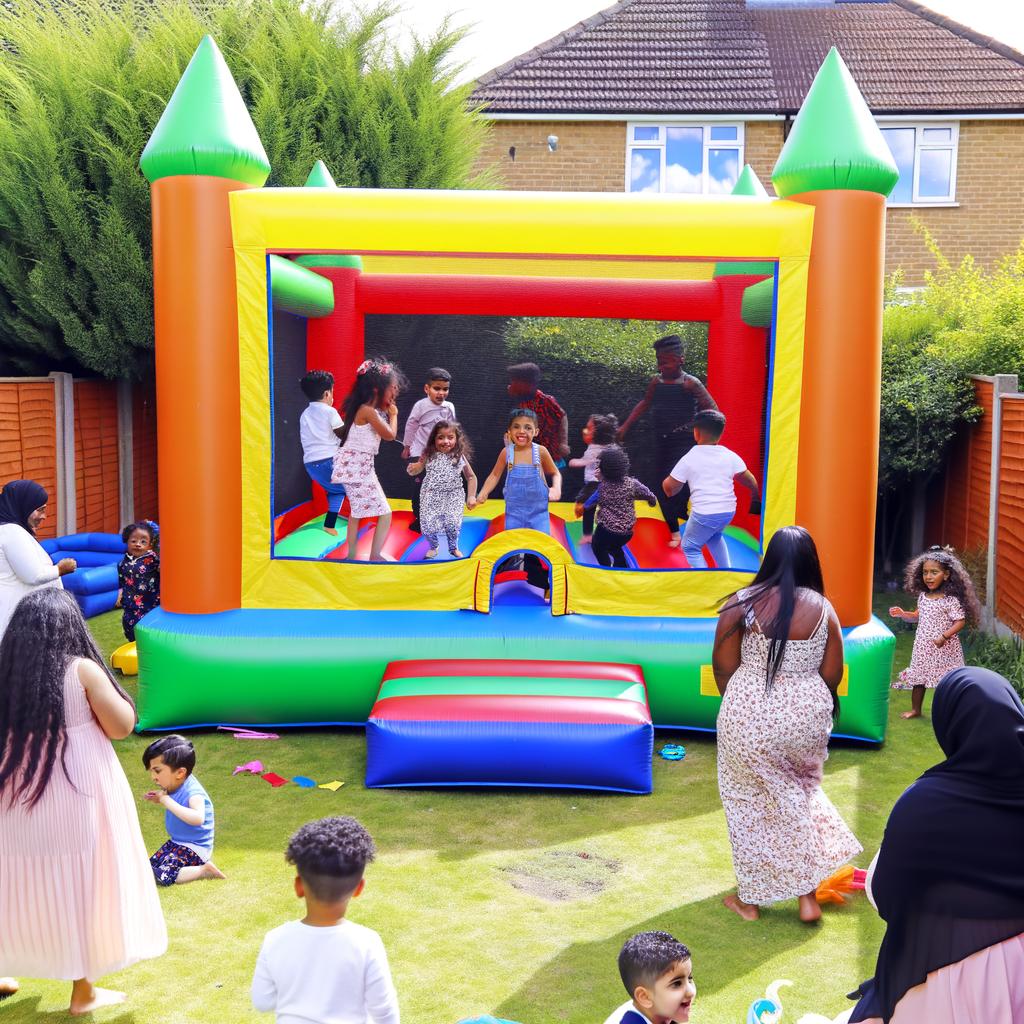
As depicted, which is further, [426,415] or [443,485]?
[426,415]

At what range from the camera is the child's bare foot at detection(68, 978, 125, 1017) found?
10.8 ft

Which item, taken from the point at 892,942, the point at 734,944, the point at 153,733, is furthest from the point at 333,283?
the point at 892,942

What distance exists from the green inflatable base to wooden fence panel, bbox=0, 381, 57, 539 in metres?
3.62

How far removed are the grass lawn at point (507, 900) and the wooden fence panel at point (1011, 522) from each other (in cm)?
223

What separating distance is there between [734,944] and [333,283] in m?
5.13

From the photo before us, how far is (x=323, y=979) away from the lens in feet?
7.89

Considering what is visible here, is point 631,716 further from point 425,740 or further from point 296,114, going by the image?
point 296,114

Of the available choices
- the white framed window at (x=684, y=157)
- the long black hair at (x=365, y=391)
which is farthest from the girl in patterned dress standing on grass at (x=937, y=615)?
the white framed window at (x=684, y=157)

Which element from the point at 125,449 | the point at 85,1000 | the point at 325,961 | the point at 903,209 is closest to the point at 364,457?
the point at 85,1000

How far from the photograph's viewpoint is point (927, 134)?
14359 mm

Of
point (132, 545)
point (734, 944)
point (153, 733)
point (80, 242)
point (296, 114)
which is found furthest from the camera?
point (296, 114)

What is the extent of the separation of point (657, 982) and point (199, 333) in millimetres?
3911

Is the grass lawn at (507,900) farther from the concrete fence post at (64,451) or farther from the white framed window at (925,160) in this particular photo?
the white framed window at (925,160)

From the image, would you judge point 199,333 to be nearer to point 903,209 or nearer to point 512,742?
point 512,742
